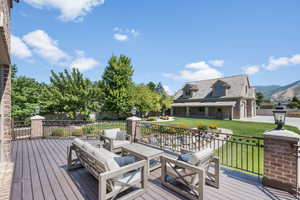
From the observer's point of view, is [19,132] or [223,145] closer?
[223,145]

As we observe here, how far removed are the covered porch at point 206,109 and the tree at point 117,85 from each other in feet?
37.2

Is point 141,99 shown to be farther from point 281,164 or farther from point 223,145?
point 281,164

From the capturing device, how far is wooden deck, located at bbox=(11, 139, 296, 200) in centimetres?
261

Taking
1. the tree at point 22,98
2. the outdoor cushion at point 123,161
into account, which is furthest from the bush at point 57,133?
the tree at point 22,98

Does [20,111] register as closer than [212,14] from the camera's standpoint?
No

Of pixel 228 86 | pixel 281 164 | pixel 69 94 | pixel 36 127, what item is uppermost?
pixel 228 86

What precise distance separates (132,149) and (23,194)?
230 centimetres

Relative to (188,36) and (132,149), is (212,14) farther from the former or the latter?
(132,149)

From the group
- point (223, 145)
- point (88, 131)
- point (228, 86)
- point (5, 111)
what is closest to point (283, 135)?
point (223, 145)

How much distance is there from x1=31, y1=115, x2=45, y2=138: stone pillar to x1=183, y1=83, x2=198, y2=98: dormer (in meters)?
24.4

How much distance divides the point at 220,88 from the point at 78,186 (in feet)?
82.7

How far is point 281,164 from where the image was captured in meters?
2.79

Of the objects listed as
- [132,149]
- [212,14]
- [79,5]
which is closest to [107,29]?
[79,5]

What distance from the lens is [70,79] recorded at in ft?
50.4
